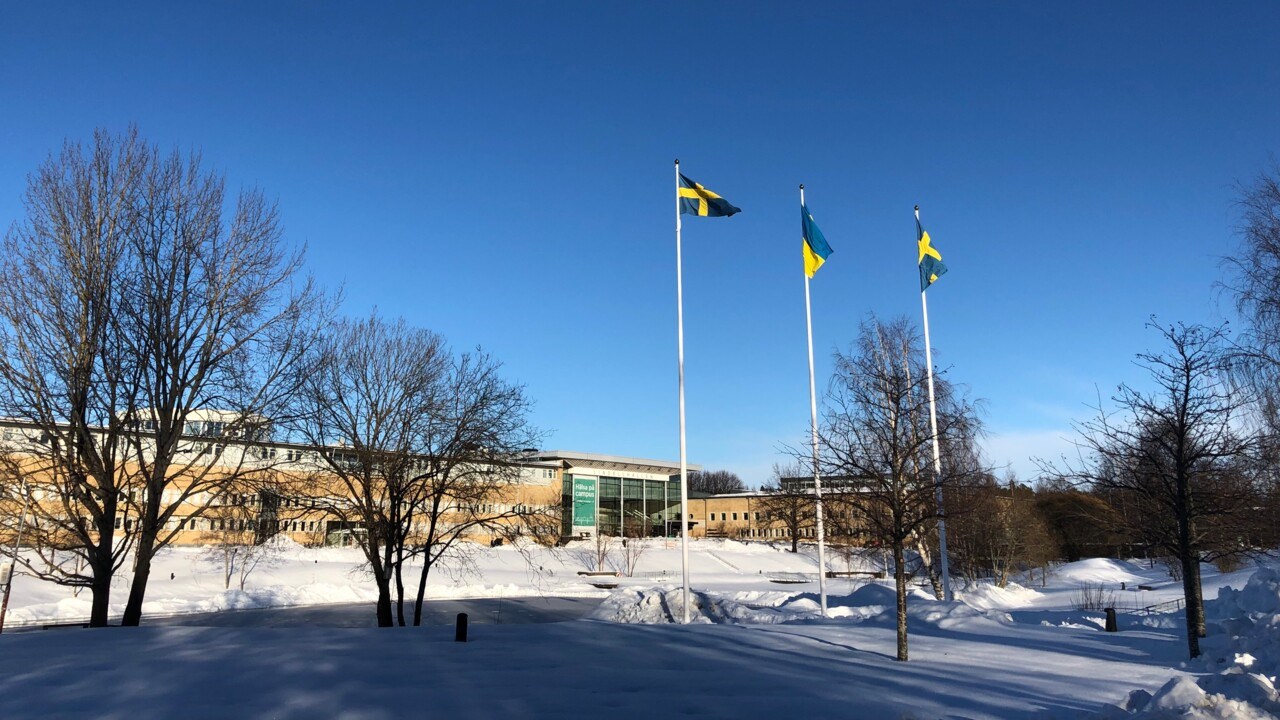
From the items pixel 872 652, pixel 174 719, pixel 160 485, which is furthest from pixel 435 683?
pixel 160 485

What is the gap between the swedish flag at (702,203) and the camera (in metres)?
21.5

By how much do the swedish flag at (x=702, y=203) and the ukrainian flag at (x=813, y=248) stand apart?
2.47m

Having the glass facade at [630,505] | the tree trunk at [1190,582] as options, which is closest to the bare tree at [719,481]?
the glass facade at [630,505]

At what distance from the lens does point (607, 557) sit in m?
64.1

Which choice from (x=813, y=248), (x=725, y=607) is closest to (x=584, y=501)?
(x=725, y=607)

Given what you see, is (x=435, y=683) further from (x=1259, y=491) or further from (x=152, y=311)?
(x=1259, y=491)

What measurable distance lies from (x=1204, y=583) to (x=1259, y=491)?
898 inches

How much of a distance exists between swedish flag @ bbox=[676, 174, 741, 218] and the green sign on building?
195 ft

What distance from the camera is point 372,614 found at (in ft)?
103

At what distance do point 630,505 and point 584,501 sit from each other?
8.19m

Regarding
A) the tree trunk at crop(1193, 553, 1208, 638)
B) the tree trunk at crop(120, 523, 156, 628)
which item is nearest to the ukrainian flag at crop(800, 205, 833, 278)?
the tree trunk at crop(1193, 553, 1208, 638)

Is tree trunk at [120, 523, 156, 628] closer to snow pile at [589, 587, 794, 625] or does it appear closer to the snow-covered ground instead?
the snow-covered ground

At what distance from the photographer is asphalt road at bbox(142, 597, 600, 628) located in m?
28.1

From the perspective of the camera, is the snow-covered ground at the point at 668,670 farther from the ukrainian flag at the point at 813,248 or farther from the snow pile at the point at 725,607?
the ukrainian flag at the point at 813,248
